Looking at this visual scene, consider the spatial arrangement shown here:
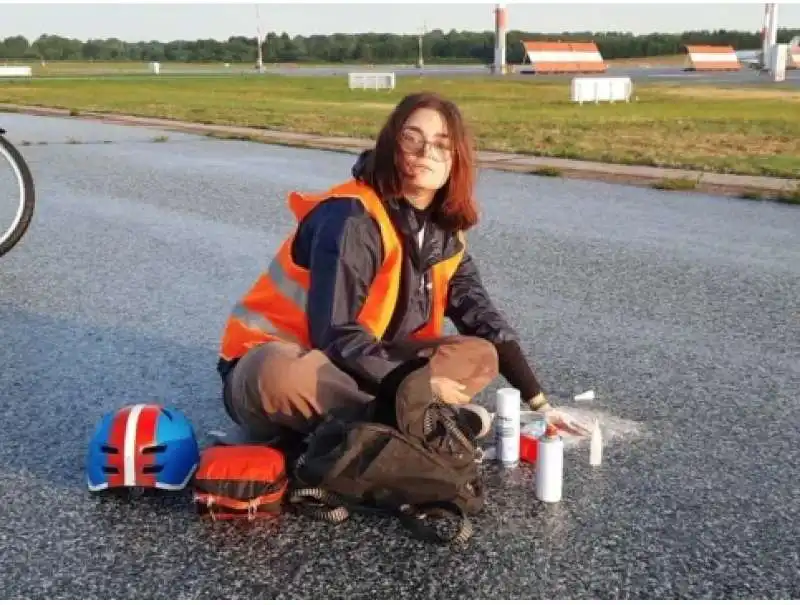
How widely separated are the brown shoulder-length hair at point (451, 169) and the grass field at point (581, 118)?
23.8ft

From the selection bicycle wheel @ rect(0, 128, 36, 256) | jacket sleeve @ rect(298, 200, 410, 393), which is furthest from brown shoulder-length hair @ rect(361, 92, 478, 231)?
bicycle wheel @ rect(0, 128, 36, 256)

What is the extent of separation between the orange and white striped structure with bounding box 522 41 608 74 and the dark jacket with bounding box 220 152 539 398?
53.1 m

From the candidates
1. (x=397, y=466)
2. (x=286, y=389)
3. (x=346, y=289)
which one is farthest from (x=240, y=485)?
(x=346, y=289)

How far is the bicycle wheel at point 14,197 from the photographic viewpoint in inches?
285

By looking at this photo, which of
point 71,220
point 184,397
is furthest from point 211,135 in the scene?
point 184,397

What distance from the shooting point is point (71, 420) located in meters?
4.06

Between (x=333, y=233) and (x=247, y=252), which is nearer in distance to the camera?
(x=333, y=233)

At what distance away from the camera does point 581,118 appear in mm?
20516

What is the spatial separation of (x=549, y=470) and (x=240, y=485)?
3.12 ft

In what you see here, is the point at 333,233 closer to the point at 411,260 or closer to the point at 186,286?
the point at 411,260

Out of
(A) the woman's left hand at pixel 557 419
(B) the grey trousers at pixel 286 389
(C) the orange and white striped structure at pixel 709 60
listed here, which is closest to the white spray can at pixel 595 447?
(A) the woman's left hand at pixel 557 419

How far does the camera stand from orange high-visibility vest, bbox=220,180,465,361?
3.51 m

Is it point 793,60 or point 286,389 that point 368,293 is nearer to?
point 286,389

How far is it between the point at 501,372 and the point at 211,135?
44.2 feet
